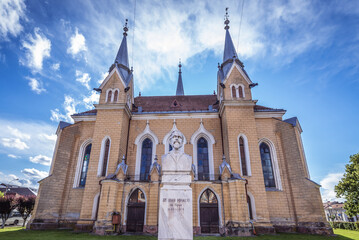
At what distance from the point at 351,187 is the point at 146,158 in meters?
24.6

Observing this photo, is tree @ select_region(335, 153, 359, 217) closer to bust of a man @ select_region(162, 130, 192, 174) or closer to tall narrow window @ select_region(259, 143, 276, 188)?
tall narrow window @ select_region(259, 143, 276, 188)

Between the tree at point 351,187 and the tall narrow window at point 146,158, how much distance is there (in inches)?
947

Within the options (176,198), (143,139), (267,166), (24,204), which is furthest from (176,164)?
(24,204)

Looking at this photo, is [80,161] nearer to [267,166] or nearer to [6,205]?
[6,205]

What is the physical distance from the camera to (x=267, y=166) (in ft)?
56.2

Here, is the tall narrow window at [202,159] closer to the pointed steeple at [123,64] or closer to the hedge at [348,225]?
the pointed steeple at [123,64]

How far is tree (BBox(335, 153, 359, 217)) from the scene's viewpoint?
2366cm

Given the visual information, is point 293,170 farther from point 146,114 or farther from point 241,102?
point 146,114

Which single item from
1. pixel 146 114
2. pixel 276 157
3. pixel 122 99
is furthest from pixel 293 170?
pixel 122 99

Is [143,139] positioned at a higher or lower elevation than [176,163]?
higher

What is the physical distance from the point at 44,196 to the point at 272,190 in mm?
17780

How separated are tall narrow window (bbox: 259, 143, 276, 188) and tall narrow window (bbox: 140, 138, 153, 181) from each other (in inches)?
382

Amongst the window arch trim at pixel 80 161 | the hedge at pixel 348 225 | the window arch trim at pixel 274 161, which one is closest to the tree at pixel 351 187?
the hedge at pixel 348 225

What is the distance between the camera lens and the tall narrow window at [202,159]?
55.1 ft
